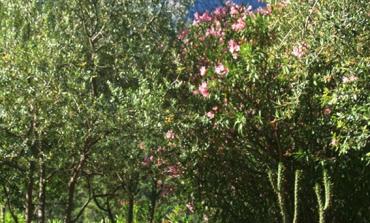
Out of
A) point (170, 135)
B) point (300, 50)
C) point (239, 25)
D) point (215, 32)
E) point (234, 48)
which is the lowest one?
point (170, 135)

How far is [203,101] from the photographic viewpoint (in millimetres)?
10266

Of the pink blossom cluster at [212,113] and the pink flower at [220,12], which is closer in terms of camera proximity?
the pink blossom cluster at [212,113]

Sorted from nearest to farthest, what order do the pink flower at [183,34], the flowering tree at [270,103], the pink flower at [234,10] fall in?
the flowering tree at [270,103] → the pink flower at [183,34] → the pink flower at [234,10]

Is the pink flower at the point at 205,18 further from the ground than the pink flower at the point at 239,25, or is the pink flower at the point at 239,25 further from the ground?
the pink flower at the point at 205,18

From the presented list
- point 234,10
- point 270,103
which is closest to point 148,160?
point 270,103

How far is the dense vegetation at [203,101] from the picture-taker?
814 cm

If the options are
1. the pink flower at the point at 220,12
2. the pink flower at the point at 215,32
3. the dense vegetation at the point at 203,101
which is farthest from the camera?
the pink flower at the point at 220,12

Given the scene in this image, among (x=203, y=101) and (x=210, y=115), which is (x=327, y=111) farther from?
(x=203, y=101)

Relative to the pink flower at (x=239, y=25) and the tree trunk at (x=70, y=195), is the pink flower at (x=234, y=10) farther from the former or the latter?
the tree trunk at (x=70, y=195)

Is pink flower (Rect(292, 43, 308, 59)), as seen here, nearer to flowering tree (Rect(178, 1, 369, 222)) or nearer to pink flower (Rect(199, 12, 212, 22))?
flowering tree (Rect(178, 1, 369, 222))

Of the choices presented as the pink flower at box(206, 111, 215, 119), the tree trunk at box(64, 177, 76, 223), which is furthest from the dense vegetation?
the tree trunk at box(64, 177, 76, 223)

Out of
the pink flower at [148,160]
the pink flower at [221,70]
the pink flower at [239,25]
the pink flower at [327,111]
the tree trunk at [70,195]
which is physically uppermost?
the pink flower at [239,25]

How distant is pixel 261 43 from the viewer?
10.2m

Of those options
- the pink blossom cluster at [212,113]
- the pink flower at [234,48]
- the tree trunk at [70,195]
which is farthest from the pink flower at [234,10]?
the tree trunk at [70,195]
